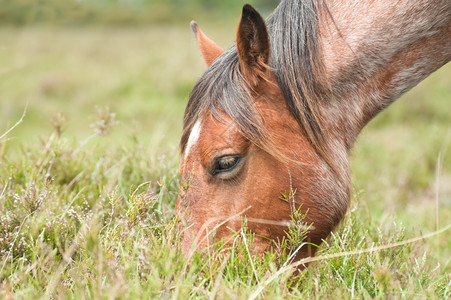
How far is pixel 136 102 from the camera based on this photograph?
10.5m

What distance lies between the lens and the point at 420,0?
8.04 ft

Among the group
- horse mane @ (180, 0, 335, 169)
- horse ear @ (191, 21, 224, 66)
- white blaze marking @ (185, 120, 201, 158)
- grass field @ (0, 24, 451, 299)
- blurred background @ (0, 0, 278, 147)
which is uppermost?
blurred background @ (0, 0, 278, 147)

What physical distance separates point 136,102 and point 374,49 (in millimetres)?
8563

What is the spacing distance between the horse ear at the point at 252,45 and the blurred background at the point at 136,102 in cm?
76

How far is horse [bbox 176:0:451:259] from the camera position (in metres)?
2.21

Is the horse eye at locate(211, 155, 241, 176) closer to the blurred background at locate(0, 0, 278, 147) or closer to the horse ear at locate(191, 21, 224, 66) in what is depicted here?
the horse ear at locate(191, 21, 224, 66)

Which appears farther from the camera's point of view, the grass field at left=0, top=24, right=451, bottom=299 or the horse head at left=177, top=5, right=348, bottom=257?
the horse head at left=177, top=5, right=348, bottom=257

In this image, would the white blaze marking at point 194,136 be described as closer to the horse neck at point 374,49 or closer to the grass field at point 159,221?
the grass field at point 159,221

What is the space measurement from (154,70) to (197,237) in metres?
10.7

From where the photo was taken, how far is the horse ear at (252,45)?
212 cm

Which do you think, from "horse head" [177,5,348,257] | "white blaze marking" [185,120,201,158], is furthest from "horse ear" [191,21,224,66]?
"white blaze marking" [185,120,201,158]

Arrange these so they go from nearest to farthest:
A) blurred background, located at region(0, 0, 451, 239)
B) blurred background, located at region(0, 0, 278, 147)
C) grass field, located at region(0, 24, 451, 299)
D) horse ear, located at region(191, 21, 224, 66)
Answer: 1. grass field, located at region(0, 24, 451, 299)
2. horse ear, located at region(191, 21, 224, 66)
3. blurred background, located at region(0, 0, 451, 239)
4. blurred background, located at region(0, 0, 278, 147)

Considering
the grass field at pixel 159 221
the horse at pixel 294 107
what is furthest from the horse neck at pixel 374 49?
the grass field at pixel 159 221

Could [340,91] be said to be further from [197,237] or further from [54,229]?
[54,229]
